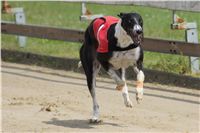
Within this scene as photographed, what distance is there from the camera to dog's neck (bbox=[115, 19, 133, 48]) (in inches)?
277

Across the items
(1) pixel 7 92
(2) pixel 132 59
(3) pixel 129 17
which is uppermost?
(3) pixel 129 17

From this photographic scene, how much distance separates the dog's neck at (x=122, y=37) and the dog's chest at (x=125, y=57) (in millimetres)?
88

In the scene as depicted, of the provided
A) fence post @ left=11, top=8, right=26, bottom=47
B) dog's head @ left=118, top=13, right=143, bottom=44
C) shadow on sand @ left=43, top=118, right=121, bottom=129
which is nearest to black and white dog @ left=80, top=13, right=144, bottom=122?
dog's head @ left=118, top=13, right=143, bottom=44

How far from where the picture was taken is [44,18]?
57.6ft

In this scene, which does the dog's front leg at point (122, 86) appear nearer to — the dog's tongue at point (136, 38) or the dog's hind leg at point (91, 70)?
the dog's hind leg at point (91, 70)

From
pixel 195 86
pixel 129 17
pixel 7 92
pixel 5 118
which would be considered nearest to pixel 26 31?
pixel 7 92

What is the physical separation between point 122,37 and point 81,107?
1.68 m

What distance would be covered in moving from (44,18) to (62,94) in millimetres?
8365

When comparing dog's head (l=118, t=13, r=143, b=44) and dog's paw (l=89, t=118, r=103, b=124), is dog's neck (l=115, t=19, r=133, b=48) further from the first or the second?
dog's paw (l=89, t=118, r=103, b=124)

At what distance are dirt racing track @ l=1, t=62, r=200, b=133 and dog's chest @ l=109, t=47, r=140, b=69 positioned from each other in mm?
711

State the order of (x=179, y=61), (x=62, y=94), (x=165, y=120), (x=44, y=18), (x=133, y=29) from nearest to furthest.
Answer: (x=133, y=29)
(x=165, y=120)
(x=62, y=94)
(x=179, y=61)
(x=44, y=18)

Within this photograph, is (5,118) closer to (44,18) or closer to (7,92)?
(7,92)

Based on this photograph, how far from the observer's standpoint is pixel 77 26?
15344 mm

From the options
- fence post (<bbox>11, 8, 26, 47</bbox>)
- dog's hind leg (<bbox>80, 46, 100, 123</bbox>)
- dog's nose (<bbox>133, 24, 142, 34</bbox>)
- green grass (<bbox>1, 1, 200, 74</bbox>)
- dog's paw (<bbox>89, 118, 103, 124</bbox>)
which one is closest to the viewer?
dog's nose (<bbox>133, 24, 142, 34</bbox>)
